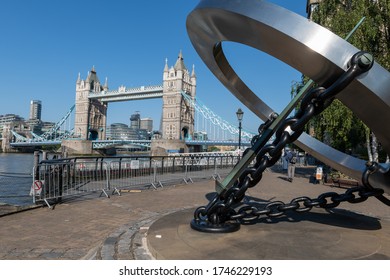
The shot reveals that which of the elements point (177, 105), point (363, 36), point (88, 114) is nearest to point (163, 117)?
point (177, 105)

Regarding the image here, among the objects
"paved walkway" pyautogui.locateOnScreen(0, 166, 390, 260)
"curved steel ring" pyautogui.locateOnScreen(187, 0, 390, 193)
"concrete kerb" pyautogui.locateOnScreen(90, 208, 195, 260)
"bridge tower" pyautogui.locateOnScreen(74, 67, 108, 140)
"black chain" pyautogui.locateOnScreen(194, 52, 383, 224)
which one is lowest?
"paved walkway" pyautogui.locateOnScreen(0, 166, 390, 260)

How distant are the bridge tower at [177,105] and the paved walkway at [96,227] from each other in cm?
6545

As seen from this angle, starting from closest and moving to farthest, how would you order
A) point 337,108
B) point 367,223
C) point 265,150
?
1. point 265,150
2. point 367,223
3. point 337,108

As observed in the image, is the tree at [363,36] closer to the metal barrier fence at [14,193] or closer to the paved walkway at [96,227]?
the paved walkway at [96,227]

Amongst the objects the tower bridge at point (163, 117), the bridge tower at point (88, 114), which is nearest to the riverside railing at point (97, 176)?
the tower bridge at point (163, 117)

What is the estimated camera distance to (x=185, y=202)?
8.13 meters

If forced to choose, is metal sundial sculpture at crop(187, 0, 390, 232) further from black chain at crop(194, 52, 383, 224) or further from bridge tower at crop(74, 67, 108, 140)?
bridge tower at crop(74, 67, 108, 140)

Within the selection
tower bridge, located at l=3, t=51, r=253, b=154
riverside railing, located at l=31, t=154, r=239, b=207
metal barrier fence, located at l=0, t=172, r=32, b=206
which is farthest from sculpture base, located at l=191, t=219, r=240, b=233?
tower bridge, located at l=3, t=51, r=253, b=154

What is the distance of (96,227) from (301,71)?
13.5 feet

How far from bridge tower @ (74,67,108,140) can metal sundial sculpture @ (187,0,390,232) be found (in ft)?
307

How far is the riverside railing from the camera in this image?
743 cm

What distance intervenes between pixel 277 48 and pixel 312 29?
0.45 m
